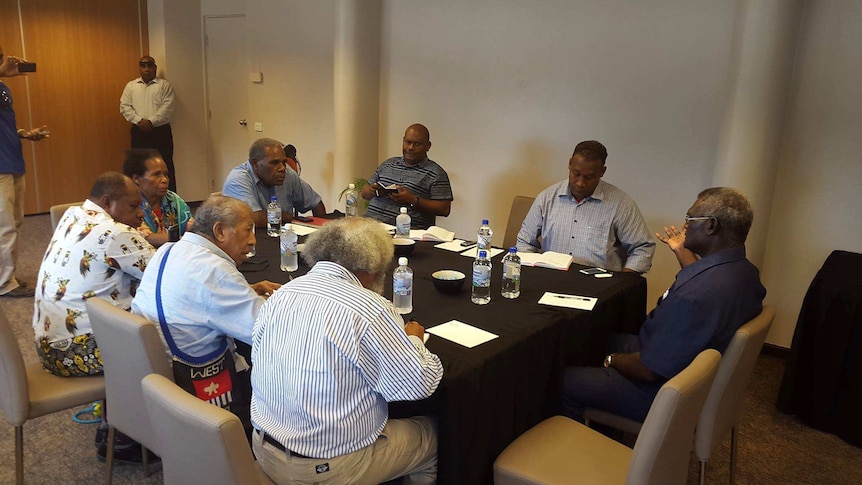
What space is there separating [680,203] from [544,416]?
2.59m

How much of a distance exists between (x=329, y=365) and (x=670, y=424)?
90cm

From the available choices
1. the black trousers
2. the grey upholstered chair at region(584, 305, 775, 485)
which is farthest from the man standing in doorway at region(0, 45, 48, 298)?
the grey upholstered chair at region(584, 305, 775, 485)

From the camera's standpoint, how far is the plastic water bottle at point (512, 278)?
2.63 meters

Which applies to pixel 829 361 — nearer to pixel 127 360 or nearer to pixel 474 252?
pixel 474 252

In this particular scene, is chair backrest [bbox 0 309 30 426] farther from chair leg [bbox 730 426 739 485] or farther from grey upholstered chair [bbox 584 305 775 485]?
chair leg [bbox 730 426 739 485]

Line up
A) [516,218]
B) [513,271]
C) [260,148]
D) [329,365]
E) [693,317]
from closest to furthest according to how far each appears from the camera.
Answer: [329,365]
[693,317]
[513,271]
[260,148]
[516,218]

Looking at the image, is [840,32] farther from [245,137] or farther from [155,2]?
[155,2]

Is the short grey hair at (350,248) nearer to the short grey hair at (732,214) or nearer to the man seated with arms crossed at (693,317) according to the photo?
the man seated with arms crossed at (693,317)

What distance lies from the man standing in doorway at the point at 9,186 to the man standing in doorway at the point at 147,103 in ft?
8.82

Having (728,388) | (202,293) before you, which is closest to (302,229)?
(202,293)

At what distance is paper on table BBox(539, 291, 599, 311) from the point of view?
2521 millimetres

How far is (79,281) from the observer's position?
7.75 feet

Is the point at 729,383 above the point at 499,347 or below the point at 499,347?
below

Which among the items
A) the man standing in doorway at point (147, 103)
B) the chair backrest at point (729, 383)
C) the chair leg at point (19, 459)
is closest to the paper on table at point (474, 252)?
the chair backrest at point (729, 383)
